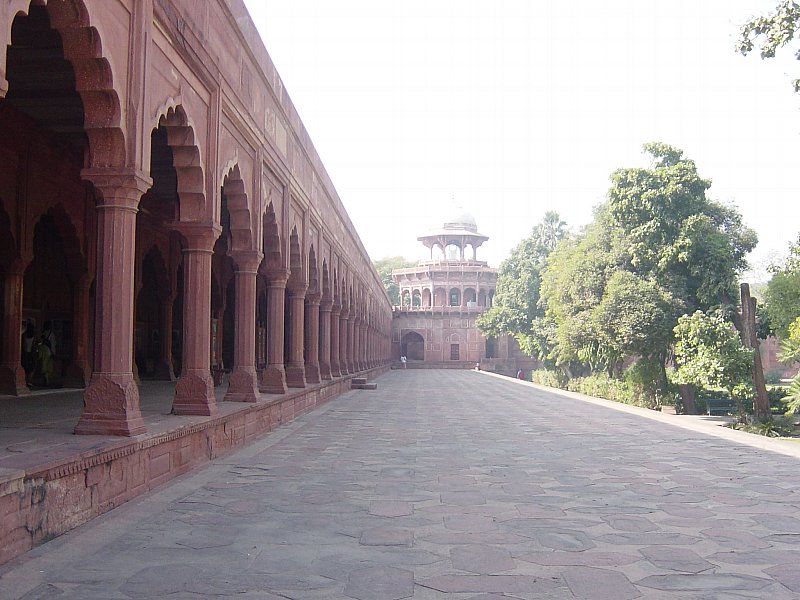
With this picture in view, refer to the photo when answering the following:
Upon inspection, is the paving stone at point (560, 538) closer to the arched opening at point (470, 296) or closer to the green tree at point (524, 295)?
the green tree at point (524, 295)

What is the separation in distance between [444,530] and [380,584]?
1244mm

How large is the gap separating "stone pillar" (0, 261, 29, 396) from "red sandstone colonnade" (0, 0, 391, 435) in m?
0.02

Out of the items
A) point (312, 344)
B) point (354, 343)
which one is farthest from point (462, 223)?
point (312, 344)

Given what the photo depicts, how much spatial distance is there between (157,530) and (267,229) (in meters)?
7.94

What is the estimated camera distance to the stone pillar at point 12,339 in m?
10.8

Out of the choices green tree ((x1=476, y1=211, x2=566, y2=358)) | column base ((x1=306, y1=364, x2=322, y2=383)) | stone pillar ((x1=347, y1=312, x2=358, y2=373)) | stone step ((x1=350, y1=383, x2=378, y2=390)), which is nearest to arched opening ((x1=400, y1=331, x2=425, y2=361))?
green tree ((x1=476, y1=211, x2=566, y2=358))

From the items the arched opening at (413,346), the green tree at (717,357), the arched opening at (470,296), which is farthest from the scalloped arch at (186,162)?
the arched opening at (413,346)

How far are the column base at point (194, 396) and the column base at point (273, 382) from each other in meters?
4.18

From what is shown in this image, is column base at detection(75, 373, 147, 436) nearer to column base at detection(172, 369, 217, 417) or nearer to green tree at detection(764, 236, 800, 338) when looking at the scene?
column base at detection(172, 369, 217, 417)

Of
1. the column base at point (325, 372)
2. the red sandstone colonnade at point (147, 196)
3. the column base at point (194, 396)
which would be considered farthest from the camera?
the column base at point (325, 372)

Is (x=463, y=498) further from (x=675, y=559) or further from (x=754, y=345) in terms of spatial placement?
(x=754, y=345)

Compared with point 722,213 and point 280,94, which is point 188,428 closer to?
point 280,94

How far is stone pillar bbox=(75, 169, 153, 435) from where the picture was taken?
612 cm

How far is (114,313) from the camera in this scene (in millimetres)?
6242
